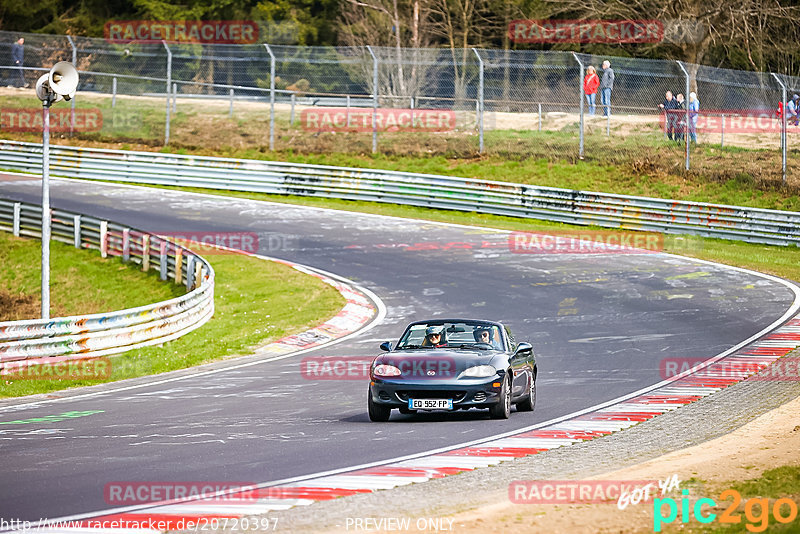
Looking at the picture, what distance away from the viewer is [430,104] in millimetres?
38281

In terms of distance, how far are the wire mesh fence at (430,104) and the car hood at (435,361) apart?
20025mm

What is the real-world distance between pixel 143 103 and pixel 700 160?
22457 mm

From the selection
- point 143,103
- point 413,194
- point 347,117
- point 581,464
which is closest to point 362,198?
point 413,194

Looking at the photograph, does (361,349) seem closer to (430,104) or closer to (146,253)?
(146,253)

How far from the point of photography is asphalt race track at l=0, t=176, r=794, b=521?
9.75 meters

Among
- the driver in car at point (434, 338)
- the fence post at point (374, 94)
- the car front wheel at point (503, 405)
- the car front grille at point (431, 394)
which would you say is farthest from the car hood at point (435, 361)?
the fence post at point (374, 94)

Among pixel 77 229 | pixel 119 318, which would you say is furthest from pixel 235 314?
pixel 77 229

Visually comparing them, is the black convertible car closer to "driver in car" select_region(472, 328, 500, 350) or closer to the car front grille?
the car front grille

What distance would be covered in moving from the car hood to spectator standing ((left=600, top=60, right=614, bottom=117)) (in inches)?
928

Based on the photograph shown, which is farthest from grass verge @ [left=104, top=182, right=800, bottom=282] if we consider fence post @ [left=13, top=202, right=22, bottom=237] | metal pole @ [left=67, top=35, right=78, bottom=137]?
fence post @ [left=13, top=202, right=22, bottom=237]

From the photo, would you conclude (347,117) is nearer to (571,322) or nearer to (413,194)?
(413,194)

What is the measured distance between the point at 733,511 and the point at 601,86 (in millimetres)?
28800

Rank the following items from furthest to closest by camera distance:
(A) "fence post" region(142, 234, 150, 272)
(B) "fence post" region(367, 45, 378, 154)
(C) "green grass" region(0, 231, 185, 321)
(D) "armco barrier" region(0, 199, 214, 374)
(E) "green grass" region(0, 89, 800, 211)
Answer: (B) "fence post" region(367, 45, 378, 154)
(E) "green grass" region(0, 89, 800, 211)
(A) "fence post" region(142, 234, 150, 272)
(C) "green grass" region(0, 231, 185, 321)
(D) "armco barrier" region(0, 199, 214, 374)

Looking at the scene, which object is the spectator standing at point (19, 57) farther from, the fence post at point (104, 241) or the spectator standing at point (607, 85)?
the spectator standing at point (607, 85)
